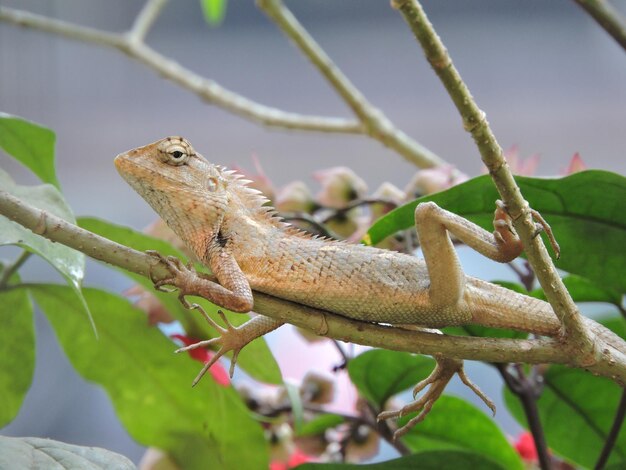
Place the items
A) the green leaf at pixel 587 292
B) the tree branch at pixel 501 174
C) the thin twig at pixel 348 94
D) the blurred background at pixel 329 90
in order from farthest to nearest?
the blurred background at pixel 329 90 → the thin twig at pixel 348 94 → the green leaf at pixel 587 292 → the tree branch at pixel 501 174

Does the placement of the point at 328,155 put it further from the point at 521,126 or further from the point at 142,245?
the point at 142,245

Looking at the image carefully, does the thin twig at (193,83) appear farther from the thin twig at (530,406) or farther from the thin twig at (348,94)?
the thin twig at (530,406)

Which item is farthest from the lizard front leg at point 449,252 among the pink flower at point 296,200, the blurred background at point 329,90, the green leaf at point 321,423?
the blurred background at point 329,90

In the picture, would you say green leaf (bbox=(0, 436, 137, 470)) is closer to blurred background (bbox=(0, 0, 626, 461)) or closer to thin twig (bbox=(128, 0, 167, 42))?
thin twig (bbox=(128, 0, 167, 42))

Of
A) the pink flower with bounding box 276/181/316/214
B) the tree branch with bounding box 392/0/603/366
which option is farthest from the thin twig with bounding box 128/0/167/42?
the tree branch with bounding box 392/0/603/366

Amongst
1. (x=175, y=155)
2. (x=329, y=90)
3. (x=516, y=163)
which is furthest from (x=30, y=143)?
(x=329, y=90)

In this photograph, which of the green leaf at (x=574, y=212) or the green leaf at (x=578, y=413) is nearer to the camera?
the green leaf at (x=574, y=212)

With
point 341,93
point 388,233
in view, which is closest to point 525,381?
point 388,233
